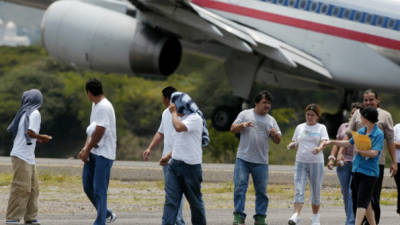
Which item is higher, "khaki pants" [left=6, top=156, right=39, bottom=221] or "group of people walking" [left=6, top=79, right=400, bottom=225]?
"group of people walking" [left=6, top=79, right=400, bottom=225]

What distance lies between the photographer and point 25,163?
10523 mm

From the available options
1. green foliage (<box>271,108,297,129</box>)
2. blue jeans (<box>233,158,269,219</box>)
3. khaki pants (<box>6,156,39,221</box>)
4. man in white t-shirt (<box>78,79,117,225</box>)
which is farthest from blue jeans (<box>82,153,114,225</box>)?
green foliage (<box>271,108,297,129</box>)

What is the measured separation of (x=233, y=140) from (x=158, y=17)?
5469 millimetres

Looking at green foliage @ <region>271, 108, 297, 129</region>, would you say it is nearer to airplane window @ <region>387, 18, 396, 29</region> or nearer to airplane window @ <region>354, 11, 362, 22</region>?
airplane window @ <region>354, 11, 362, 22</region>

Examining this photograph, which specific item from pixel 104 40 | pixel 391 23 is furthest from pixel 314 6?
pixel 104 40

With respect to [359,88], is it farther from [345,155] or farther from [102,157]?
[102,157]

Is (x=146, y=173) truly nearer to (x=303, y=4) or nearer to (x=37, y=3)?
(x=303, y=4)

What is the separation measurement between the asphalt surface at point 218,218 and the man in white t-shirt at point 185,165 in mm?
1907

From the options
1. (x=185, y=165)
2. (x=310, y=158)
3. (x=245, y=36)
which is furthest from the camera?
(x=245, y=36)

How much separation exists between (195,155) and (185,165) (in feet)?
0.49

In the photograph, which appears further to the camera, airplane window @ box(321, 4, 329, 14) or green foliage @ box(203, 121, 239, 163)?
green foliage @ box(203, 121, 239, 163)

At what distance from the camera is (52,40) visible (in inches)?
833

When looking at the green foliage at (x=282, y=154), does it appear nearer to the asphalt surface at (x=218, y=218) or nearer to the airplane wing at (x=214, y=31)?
the airplane wing at (x=214, y=31)

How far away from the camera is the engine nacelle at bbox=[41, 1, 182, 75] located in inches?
810
